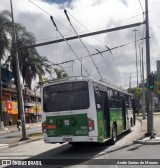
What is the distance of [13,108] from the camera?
64.5 meters

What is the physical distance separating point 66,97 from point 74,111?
72 cm

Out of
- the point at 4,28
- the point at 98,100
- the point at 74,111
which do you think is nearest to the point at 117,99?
the point at 98,100

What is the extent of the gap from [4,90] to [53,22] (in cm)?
4500

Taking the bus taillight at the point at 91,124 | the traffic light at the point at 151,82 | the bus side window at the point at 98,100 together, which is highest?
the traffic light at the point at 151,82

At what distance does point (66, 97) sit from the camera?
1545 cm

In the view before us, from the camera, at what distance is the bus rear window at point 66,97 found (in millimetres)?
15148

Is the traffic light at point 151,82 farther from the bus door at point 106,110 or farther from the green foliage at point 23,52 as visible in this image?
the green foliage at point 23,52

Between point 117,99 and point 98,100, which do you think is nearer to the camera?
point 98,100

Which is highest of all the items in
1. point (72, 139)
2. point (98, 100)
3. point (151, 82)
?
point (151, 82)

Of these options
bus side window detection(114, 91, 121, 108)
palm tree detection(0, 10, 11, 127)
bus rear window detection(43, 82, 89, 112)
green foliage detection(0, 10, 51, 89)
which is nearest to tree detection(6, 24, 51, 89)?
green foliage detection(0, 10, 51, 89)

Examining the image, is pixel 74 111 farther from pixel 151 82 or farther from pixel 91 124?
pixel 151 82

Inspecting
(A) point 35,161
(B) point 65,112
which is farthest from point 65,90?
(A) point 35,161

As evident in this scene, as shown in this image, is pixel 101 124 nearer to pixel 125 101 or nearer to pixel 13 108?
pixel 125 101

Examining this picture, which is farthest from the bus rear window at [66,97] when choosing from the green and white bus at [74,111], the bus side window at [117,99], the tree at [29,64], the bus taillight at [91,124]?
the tree at [29,64]
